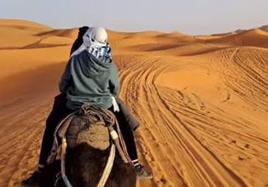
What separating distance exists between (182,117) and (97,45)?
9017 mm

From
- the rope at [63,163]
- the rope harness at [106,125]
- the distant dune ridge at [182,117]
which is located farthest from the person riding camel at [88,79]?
the distant dune ridge at [182,117]

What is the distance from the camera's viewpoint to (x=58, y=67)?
3159 centimetres

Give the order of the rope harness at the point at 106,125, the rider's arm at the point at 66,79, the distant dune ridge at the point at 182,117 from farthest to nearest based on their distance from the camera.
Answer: the distant dune ridge at the point at 182,117 < the rider's arm at the point at 66,79 < the rope harness at the point at 106,125

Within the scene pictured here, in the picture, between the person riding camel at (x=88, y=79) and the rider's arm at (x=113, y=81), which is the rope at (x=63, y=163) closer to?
the person riding camel at (x=88, y=79)

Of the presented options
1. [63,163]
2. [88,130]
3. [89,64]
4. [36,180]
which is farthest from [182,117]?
[63,163]

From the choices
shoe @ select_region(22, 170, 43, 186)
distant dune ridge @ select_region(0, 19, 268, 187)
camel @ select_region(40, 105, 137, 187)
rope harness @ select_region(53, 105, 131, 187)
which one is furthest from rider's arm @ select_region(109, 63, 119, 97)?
distant dune ridge @ select_region(0, 19, 268, 187)

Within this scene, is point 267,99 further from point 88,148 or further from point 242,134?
point 88,148

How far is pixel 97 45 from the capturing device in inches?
220

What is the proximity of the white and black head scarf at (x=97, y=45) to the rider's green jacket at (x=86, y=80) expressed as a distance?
0.05 meters

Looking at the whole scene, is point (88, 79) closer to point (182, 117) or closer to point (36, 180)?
point (36, 180)

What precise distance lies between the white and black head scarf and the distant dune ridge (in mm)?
3103

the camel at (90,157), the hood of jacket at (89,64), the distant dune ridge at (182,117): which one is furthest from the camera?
the distant dune ridge at (182,117)

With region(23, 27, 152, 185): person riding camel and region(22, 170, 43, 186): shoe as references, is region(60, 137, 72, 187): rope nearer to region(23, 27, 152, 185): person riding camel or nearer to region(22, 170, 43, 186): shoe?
region(23, 27, 152, 185): person riding camel

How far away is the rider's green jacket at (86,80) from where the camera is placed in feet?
18.2
